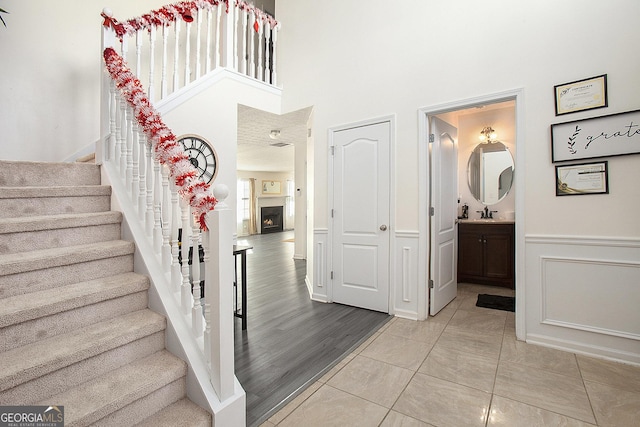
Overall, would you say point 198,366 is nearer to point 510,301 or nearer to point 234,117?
point 234,117

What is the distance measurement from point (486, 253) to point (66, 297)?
15.3 feet

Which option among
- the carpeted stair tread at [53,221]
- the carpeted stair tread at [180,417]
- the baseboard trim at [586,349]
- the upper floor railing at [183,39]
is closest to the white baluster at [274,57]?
the upper floor railing at [183,39]

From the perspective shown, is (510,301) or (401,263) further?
(510,301)

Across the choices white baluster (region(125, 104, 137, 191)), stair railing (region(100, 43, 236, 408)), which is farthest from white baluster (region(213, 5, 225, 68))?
white baluster (region(125, 104, 137, 191))

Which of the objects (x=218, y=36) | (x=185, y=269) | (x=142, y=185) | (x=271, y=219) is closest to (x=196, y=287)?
(x=185, y=269)

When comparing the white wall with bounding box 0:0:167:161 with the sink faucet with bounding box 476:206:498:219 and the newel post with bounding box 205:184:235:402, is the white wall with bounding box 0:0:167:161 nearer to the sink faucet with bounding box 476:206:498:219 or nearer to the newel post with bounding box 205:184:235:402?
the newel post with bounding box 205:184:235:402

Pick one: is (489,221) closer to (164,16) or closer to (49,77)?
(164,16)

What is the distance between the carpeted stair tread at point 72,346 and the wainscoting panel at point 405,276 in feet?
7.67

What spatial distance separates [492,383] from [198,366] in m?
1.90

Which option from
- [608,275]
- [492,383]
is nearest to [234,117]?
[492,383]

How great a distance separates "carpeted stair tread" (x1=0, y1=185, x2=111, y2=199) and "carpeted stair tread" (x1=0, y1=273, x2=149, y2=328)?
2.51 ft

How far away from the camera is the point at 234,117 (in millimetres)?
3744

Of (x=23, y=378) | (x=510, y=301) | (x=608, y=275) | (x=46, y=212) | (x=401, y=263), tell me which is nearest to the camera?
(x=23, y=378)

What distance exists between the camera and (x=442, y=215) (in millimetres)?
3426
